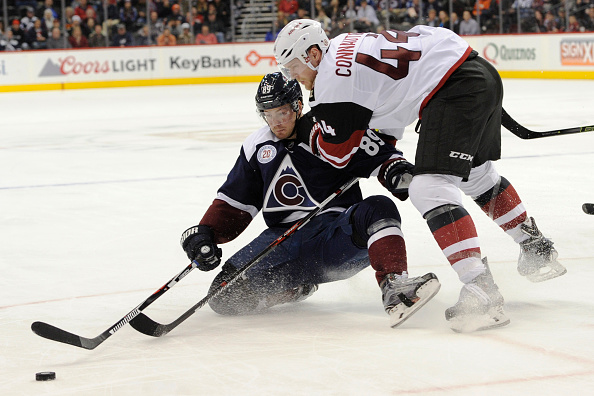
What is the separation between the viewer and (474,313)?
2.61m

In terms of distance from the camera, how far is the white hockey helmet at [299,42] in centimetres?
274

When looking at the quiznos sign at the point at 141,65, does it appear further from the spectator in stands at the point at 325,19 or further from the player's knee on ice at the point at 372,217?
the player's knee on ice at the point at 372,217

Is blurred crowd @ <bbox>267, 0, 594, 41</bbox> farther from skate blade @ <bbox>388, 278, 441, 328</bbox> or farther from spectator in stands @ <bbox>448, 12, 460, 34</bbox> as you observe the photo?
skate blade @ <bbox>388, 278, 441, 328</bbox>

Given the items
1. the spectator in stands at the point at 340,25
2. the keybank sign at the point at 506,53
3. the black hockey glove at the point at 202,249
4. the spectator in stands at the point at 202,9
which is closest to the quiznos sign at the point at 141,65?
the spectator in stands at the point at 202,9

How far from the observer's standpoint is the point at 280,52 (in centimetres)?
278

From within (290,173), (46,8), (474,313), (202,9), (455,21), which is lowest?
(474,313)

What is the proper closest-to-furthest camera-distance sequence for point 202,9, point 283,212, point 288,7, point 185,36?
point 283,212 < point 185,36 < point 202,9 < point 288,7

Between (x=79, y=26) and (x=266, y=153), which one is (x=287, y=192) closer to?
(x=266, y=153)

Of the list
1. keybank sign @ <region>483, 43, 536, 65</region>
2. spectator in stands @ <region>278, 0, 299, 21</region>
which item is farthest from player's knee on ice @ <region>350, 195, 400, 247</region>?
spectator in stands @ <region>278, 0, 299, 21</region>

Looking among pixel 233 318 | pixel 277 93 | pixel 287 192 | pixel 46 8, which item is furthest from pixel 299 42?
pixel 46 8

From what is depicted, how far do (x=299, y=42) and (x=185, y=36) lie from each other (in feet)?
45.7

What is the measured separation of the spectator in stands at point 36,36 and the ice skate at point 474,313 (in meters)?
13.9

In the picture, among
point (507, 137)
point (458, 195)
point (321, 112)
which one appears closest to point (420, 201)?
point (458, 195)

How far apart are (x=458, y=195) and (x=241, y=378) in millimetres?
842
